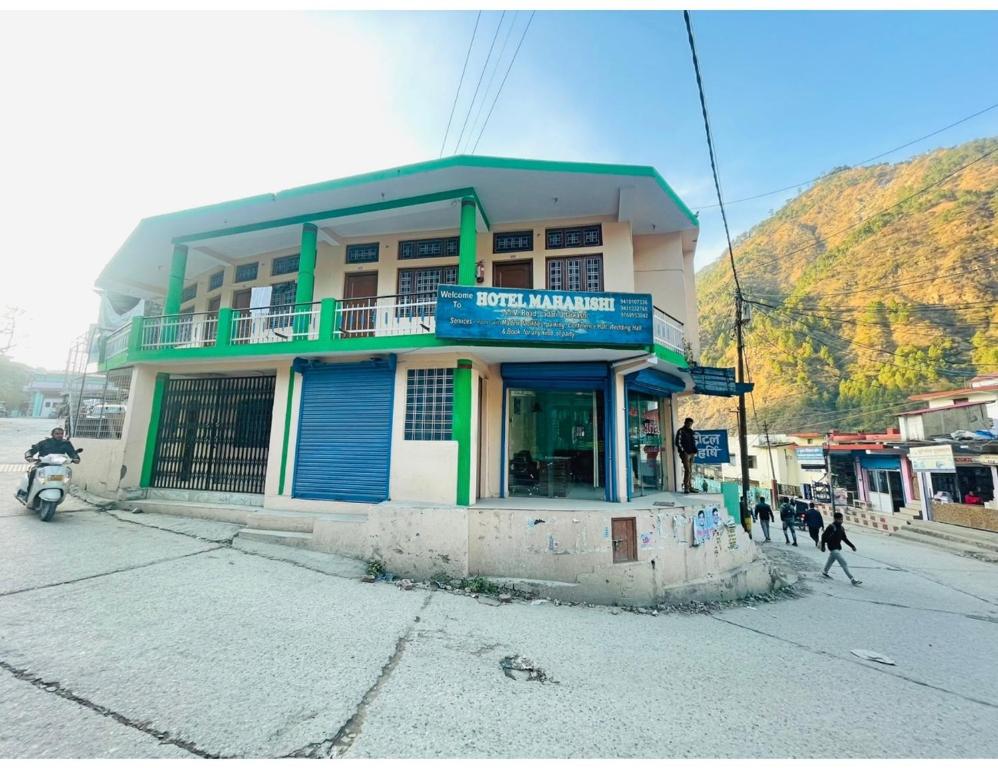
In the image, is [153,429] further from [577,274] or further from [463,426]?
[577,274]

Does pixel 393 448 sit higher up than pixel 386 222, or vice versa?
pixel 386 222

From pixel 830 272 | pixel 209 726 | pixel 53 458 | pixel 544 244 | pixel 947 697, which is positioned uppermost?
pixel 830 272

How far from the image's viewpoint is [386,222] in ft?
34.2

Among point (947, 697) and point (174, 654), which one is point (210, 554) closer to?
point (174, 654)

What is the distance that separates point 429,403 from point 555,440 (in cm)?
373

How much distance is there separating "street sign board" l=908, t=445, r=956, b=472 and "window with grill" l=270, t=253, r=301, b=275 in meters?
28.9

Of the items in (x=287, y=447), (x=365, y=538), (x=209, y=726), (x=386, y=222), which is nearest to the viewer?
(x=209, y=726)

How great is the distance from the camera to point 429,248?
10.8m

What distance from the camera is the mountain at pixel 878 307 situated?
4862 centimetres

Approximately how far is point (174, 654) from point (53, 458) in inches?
268

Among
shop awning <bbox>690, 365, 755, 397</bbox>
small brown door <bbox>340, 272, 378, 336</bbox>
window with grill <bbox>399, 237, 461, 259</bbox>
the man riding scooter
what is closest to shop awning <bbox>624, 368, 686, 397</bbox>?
shop awning <bbox>690, 365, 755, 397</bbox>

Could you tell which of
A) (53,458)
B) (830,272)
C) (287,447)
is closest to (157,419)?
(53,458)

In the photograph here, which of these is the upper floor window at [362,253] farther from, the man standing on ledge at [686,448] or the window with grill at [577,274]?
the man standing on ledge at [686,448]

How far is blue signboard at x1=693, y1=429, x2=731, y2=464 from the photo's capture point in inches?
465
